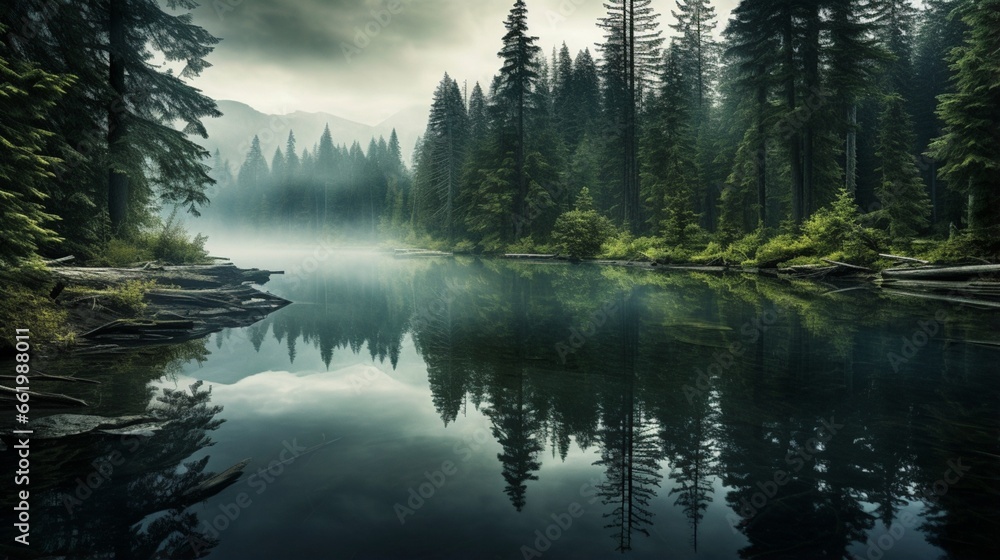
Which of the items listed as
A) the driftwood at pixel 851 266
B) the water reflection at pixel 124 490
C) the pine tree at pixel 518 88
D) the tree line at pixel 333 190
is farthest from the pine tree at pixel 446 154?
the water reflection at pixel 124 490

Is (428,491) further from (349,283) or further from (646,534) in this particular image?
(349,283)

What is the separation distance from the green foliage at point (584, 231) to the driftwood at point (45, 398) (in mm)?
37764

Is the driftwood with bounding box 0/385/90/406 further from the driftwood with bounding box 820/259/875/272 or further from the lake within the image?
the driftwood with bounding box 820/259/875/272

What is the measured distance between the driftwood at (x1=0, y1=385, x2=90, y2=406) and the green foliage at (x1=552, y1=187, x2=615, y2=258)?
124ft

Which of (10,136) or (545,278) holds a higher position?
(10,136)

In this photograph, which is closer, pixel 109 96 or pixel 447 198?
pixel 109 96

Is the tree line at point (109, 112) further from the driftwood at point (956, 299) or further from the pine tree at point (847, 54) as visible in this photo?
the pine tree at point (847, 54)

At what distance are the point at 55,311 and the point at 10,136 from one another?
3683mm

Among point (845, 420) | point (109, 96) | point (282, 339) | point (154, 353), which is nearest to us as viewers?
point (845, 420)

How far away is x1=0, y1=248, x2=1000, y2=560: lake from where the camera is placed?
386 cm

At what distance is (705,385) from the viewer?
7785mm

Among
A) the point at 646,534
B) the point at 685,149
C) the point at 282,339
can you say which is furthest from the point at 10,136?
the point at 685,149

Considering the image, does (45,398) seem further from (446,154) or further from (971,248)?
(446,154)

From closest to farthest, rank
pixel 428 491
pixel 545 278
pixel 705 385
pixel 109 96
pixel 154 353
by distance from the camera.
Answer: pixel 428 491
pixel 705 385
pixel 154 353
pixel 109 96
pixel 545 278
